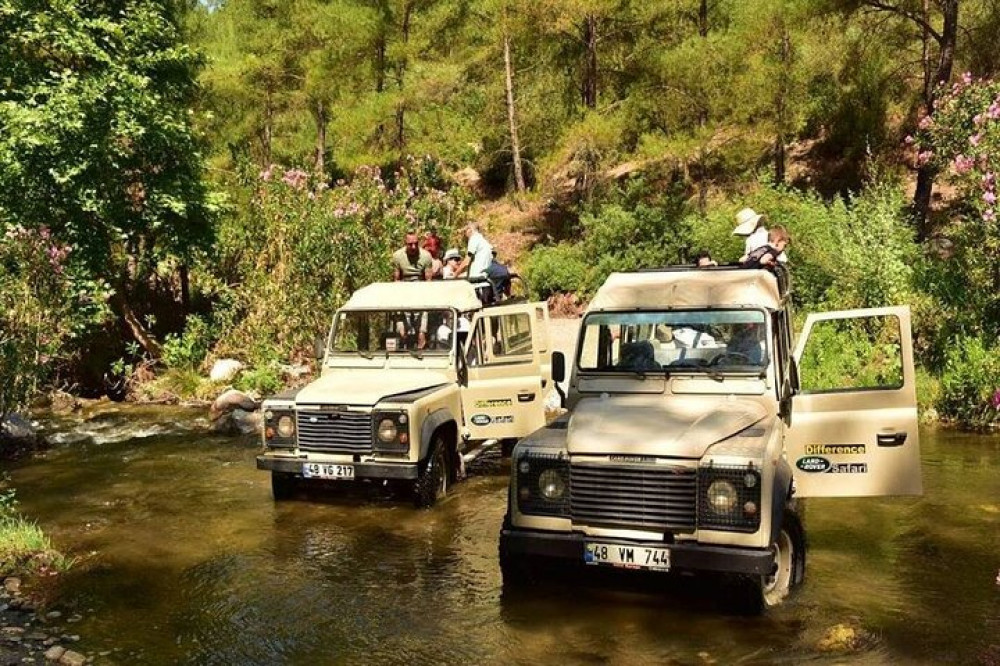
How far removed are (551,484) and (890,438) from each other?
2.65m

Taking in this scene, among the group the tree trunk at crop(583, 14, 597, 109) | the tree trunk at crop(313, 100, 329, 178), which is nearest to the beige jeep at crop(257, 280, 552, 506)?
the tree trunk at crop(583, 14, 597, 109)

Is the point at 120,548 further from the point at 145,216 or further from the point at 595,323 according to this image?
the point at 145,216

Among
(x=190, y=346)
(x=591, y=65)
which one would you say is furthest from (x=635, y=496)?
(x=591, y=65)

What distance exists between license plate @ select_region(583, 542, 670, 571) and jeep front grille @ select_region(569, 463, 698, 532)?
0.47 feet

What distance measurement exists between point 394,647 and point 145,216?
12.6 metres

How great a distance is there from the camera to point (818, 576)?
6.79m

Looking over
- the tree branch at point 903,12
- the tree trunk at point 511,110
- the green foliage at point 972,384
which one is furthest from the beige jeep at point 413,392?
the tree trunk at point 511,110

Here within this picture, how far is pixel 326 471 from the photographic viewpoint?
8.51 m

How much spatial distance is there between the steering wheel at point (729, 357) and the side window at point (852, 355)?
20.5ft

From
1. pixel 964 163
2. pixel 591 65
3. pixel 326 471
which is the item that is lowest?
pixel 326 471

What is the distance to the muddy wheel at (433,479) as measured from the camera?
28.5 ft

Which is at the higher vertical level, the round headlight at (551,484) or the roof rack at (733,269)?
the roof rack at (733,269)

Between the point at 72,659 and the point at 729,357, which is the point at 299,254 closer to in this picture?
the point at 729,357

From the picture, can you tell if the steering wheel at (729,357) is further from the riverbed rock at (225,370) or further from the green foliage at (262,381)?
the riverbed rock at (225,370)
